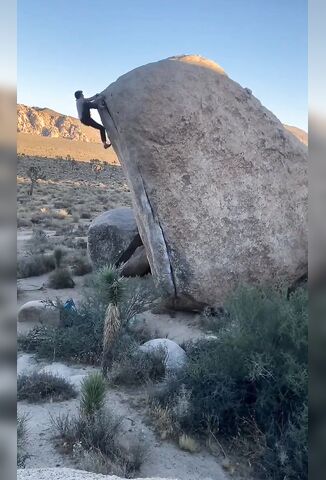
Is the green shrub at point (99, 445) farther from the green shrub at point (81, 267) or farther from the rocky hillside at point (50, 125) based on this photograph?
the rocky hillside at point (50, 125)

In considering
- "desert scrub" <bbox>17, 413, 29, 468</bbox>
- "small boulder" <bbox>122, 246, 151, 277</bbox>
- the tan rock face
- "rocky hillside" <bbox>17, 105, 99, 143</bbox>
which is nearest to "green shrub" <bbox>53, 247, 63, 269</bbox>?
"small boulder" <bbox>122, 246, 151, 277</bbox>

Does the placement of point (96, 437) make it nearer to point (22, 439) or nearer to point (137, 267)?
point (22, 439)

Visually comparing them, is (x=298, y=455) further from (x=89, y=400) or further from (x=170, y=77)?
(x=170, y=77)

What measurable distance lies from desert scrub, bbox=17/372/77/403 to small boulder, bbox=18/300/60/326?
7.34 feet

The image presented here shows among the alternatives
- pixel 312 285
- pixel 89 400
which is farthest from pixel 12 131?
pixel 89 400

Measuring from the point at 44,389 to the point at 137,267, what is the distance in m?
5.06

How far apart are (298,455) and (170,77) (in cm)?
678

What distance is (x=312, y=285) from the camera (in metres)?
0.74

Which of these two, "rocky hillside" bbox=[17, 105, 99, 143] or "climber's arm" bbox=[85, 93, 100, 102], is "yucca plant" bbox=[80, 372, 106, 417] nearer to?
"climber's arm" bbox=[85, 93, 100, 102]

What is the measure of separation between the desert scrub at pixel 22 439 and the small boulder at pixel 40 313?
3.11 m

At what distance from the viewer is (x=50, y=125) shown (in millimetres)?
144625

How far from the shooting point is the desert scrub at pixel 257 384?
4938 mm

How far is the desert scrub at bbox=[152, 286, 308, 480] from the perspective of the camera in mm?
4938

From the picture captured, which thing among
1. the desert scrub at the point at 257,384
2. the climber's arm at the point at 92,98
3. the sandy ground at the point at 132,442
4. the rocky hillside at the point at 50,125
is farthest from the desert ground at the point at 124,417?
the rocky hillside at the point at 50,125
